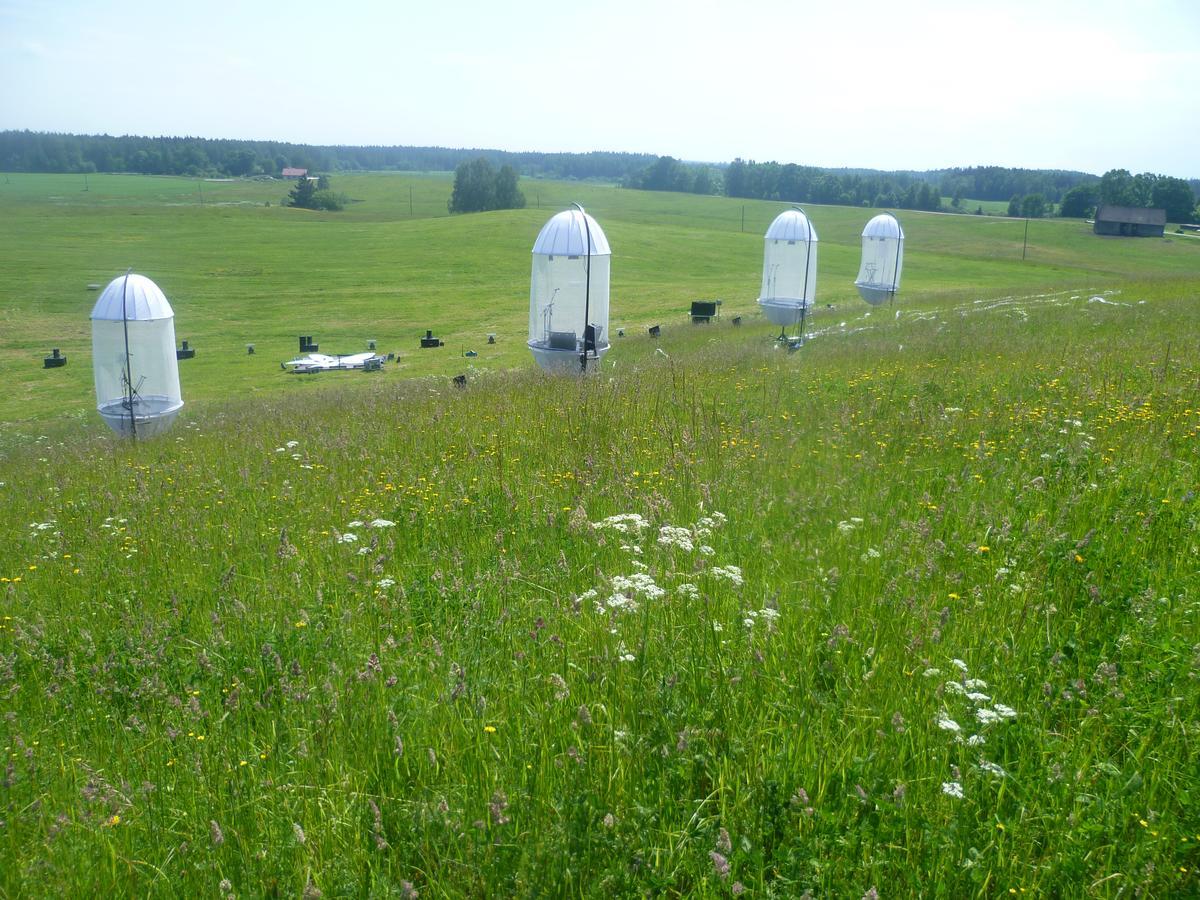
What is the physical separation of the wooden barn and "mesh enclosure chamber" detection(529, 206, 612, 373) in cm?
10025

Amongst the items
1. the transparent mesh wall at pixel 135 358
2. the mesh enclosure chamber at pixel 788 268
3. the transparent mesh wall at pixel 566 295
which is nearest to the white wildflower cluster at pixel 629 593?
the transparent mesh wall at pixel 566 295

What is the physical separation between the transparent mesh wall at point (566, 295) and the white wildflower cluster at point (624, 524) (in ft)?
45.8

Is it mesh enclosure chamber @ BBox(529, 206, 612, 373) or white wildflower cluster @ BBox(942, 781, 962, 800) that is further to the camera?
mesh enclosure chamber @ BBox(529, 206, 612, 373)

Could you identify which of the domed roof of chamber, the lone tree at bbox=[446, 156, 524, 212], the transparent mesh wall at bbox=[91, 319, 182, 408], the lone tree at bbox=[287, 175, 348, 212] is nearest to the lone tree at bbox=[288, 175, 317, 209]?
the lone tree at bbox=[287, 175, 348, 212]

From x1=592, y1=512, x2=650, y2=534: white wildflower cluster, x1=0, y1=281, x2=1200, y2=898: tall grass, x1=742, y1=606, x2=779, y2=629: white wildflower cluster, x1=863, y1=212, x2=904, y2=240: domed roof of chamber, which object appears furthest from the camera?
x1=863, y1=212, x2=904, y2=240: domed roof of chamber

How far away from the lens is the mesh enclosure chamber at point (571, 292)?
18625mm

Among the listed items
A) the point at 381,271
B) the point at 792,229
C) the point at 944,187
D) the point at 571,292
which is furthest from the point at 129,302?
the point at 944,187

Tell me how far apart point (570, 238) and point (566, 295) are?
1.29 metres

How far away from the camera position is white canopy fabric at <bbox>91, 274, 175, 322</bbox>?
1816 cm

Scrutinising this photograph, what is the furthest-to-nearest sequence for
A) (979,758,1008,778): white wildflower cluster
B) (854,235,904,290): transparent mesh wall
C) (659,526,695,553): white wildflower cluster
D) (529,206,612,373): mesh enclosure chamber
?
(854,235,904,290): transparent mesh wall < (529,206,612,373): mesh enclosure chamber < (659,526,695,553): white wildflower cluster < (979,758,1008,778): white wildflower cluster

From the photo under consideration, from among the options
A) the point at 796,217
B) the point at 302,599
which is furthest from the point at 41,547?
the point at 796,217

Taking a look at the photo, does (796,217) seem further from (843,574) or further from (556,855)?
(556,855)

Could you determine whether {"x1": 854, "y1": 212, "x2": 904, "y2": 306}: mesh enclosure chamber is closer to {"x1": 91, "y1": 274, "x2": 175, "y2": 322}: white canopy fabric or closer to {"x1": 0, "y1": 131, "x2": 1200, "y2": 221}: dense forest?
{"x1": 91, "y1": 274, "x2": 175, "y2": 322}: white canopy fabric

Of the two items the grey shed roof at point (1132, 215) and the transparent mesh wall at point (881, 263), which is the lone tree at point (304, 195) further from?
the transparent mesh wall at point (881, 263)
